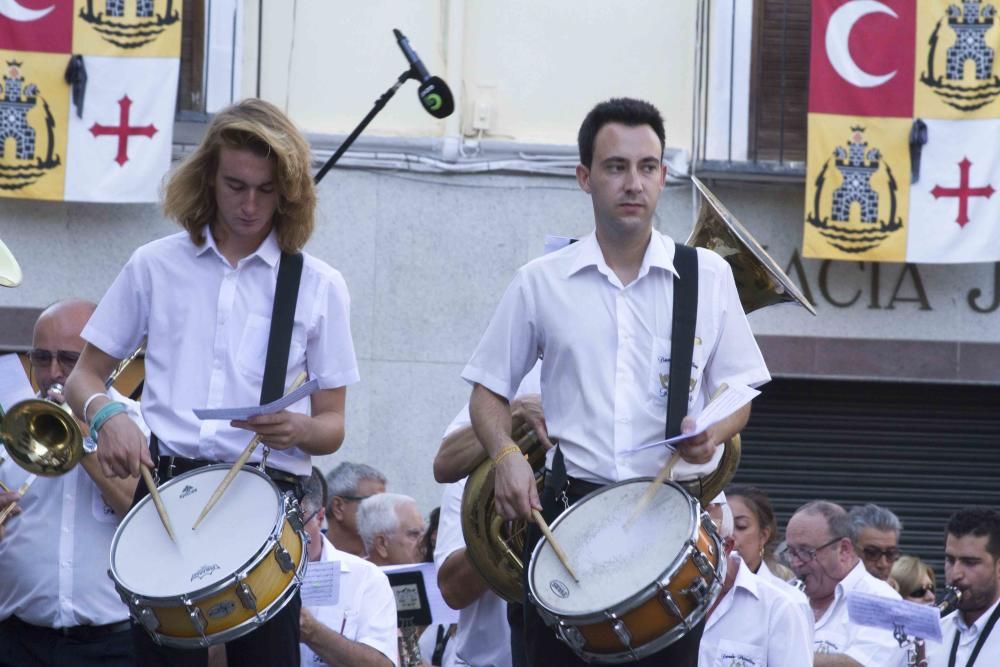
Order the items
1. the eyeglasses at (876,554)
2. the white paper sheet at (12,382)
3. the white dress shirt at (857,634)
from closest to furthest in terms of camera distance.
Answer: the white paper sheet at (12,382) < the white dress shirt at (857,634) < the eyeglasses at (876,554)

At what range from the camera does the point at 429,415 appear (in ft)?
39.1

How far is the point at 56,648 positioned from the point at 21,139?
A: 19.3 ft

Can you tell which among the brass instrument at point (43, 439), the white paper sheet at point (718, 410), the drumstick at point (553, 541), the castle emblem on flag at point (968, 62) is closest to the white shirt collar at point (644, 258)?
the white paper sheet at point (718, 410)

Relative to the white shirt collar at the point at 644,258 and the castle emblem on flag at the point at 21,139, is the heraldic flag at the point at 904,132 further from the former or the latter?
the white shirt collar at the point at 644,258

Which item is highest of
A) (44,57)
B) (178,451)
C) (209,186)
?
(44,57)

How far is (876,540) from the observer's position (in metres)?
10.1

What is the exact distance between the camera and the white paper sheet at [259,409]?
14.7 feet

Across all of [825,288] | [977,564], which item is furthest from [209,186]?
[825,288]

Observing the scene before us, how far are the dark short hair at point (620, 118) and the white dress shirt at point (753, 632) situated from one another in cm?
224

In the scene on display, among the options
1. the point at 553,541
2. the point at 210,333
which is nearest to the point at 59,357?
the point at 210,333

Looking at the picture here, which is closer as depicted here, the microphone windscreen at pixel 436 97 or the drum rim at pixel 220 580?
the drum rim at pixel 220 580

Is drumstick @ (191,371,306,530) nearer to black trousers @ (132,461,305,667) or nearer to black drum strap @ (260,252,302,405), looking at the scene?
black drum strap @ (260,252,302,405)

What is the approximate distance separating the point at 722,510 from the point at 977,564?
87.4 inches

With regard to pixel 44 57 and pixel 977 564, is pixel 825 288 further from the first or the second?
pixel 44 57
